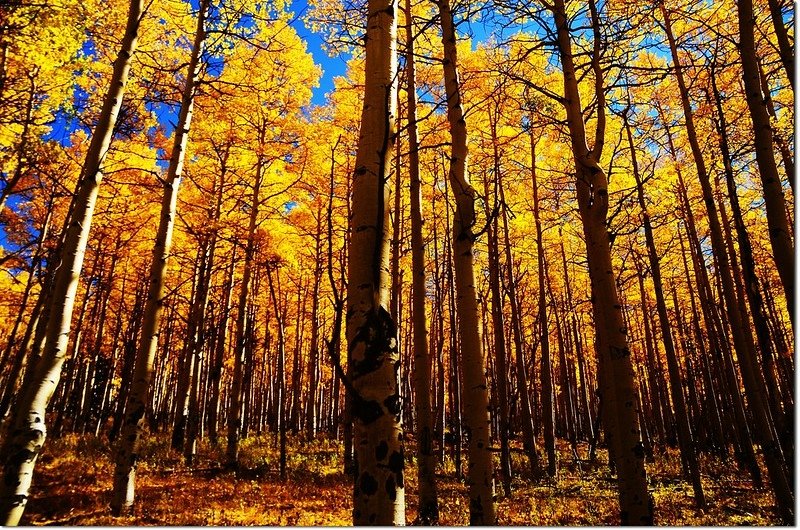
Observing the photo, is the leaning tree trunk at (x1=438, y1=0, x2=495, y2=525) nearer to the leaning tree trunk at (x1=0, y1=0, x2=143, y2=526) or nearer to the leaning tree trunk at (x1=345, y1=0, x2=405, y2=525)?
the leaning tree trunk at (x1=345, y1=0, x2=405, y2=525)

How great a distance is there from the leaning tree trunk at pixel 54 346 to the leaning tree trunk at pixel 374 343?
3170 mm

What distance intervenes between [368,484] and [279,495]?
23.2ft

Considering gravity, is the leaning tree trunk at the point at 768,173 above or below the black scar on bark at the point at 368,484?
above

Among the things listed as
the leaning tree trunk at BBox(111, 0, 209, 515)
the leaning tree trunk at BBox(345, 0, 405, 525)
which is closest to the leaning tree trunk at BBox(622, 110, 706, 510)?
the leaning tree trunk at BBox(345, 0, 405, 525)

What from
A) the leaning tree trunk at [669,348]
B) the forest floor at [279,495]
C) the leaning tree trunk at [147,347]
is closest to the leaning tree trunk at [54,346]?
the leaning tree trunk at [147,347]

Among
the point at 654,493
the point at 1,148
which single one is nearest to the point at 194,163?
the point at 1,148

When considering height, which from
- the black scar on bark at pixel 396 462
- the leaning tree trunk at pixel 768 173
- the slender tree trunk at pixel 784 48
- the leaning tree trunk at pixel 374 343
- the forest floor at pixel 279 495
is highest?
the slender tree trunk at pixel 784 48

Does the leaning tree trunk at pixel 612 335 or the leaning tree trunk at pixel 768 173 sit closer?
the leaning tree trunk at pixel 768 173

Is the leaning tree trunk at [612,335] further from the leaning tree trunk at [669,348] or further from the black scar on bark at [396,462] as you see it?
the leaning tree trunk at [669,348]

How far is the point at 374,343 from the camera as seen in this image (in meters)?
1.49

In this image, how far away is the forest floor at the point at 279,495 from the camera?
→ 5.89 metres

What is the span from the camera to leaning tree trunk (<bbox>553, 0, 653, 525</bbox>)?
334cm

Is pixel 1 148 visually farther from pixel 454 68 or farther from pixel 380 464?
pixel 380 464

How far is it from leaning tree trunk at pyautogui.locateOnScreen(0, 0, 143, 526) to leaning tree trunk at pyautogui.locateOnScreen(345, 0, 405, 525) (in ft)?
10.4
